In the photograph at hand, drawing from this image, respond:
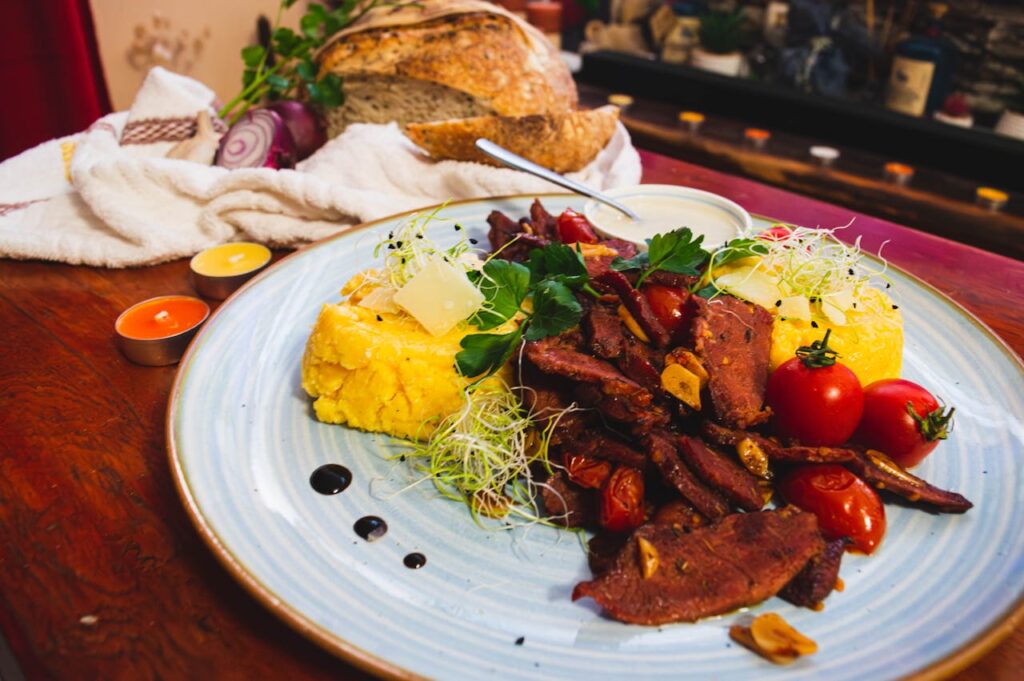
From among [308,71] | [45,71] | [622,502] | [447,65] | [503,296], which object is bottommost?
[622,502]

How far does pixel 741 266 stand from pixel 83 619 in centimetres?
226

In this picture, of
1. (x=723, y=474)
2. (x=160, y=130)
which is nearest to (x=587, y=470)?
(x=723, y=474)

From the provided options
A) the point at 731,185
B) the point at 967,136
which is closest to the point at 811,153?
the point at 967,136

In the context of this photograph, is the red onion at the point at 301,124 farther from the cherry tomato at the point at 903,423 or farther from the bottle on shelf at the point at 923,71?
the bottle on shelf at the point at 923,71

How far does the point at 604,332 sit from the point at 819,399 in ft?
2.14

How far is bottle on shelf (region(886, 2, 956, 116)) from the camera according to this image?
7.36 meters

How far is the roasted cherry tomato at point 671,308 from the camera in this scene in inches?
94.1

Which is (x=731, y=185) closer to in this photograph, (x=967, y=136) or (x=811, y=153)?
(x=811, y=153)

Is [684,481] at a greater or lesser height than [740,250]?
lesser

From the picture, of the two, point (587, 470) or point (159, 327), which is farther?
point (159, 327)

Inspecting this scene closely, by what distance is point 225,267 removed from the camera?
3156 mm

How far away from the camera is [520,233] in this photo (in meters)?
3.08

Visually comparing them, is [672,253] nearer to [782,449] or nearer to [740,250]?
[740,250]

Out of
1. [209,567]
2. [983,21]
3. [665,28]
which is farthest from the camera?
[665,28]
